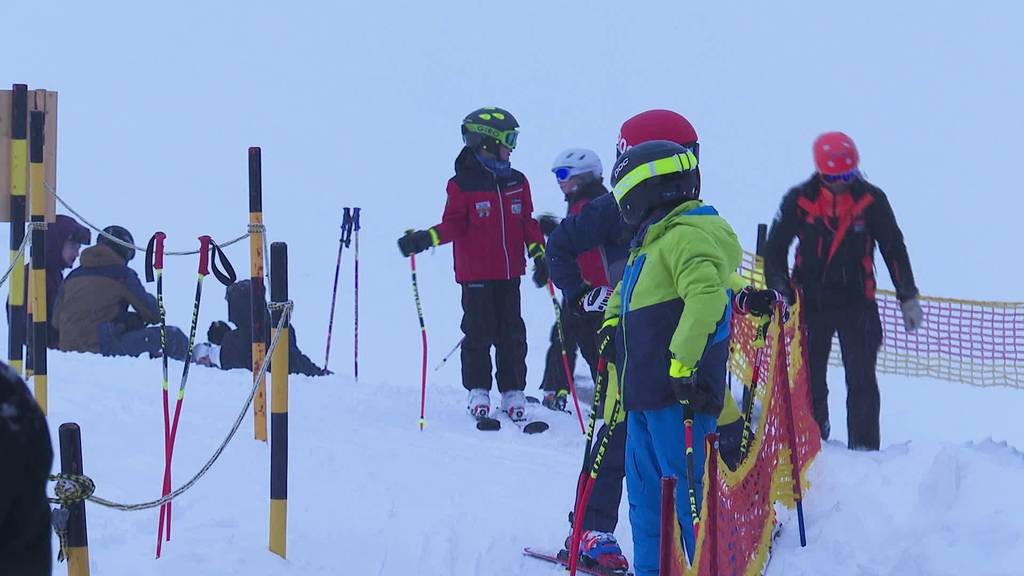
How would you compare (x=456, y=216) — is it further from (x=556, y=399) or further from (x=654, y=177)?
(x=654, y=177)

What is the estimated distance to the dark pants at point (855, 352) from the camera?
6.75 metres

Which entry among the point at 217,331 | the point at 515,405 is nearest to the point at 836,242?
the point at 515,405

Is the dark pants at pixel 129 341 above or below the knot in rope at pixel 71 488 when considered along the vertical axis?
above

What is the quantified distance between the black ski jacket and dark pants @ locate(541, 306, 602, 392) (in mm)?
1361

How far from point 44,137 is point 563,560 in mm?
3293

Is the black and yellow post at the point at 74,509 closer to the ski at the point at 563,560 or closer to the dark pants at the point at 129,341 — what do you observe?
the ski at the point at 563,560

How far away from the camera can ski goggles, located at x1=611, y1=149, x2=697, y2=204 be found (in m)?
3.87

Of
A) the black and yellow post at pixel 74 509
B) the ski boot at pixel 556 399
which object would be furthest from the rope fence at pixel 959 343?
the black and yellow post at pixel 74 509

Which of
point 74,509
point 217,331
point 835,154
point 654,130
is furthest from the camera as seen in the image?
point 217,331

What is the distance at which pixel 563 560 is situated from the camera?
481 centimetres

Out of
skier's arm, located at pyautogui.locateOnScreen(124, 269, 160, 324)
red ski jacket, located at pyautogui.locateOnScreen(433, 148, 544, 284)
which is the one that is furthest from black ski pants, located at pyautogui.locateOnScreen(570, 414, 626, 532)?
skier's arm, located at pyautogui.locateOnScreen(124, 269, 160, 324)

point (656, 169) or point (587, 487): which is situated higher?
point (656, 169)

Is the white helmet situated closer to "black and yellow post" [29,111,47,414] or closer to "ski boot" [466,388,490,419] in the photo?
"ski boot" [466,388,490,419]

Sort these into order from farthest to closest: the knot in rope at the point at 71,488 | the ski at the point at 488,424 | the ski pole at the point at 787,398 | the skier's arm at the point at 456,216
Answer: the ski at the point at 488,424
the skier's arm at the point at 456,216
the ski pole at the point at 787,398
the knot in rope at the point at 71,488
